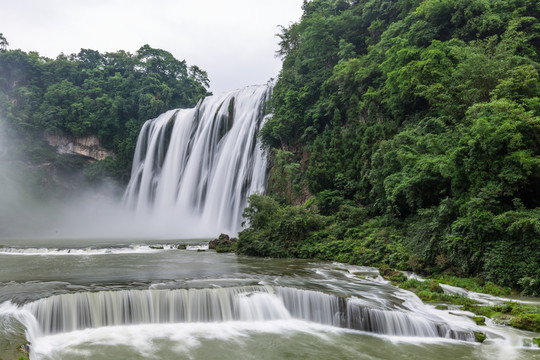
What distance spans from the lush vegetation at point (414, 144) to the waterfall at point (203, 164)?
10.4 ft

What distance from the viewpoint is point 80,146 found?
44625mm

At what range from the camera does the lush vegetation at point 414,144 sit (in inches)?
408

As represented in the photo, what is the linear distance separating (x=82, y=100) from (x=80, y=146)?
20.1 feet

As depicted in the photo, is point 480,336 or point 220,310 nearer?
point 480,336

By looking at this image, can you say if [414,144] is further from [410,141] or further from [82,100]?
[82,100]

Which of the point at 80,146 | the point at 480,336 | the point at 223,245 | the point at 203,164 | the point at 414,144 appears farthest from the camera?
the point at 80,146

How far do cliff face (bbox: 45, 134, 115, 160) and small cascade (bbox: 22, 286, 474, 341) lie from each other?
41.4m

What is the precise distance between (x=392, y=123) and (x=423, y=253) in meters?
9.01

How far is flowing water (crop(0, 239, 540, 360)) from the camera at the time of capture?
6.70m

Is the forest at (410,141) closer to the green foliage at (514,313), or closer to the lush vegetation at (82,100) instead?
the green foliage at (514,313)

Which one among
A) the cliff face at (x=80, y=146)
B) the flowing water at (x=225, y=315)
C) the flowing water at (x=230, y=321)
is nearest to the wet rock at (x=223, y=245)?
the flowing water at (x=225, y=315)

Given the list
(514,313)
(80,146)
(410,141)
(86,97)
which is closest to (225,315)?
(514,313)

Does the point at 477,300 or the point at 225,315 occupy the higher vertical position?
the point at 477,300

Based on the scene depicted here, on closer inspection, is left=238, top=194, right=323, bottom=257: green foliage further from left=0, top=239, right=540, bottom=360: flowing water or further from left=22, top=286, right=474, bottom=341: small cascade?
left=22, top=286, right=474, bottom=341: small cascade
